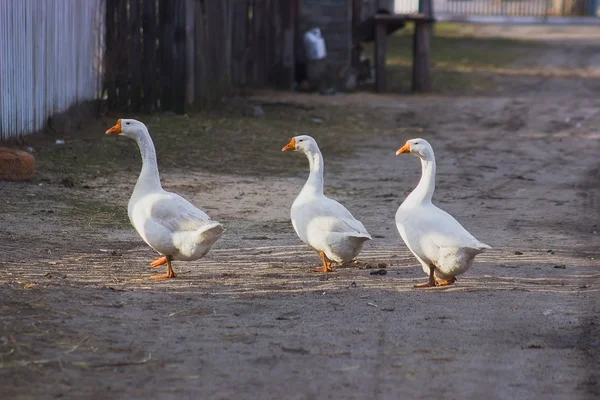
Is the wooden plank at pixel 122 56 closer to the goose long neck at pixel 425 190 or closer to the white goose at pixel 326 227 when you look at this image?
the white goose at pixel 326 227

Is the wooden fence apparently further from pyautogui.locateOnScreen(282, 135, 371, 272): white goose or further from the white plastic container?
pyautogui.locateOnScreen(282, 135, 371, 272): white goose

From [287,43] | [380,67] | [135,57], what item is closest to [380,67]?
[380,67]

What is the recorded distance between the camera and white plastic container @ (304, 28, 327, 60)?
19812 millimetres

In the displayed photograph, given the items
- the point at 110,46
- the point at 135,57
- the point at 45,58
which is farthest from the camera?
the point at 135,57

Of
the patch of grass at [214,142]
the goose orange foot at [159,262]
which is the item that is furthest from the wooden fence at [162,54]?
the goose orange foot at [159,262]

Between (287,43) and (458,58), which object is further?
(458,58)

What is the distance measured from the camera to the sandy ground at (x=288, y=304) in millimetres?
4793

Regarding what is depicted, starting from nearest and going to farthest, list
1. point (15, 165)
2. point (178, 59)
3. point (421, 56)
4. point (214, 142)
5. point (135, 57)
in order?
point (15, 165)
point (214, 142)
point (135, 57)
point (178, 59)
point (421, 56)

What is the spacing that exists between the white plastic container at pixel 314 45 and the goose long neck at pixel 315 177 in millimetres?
12125

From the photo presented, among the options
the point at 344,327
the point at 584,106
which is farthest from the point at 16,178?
the point at 584,106

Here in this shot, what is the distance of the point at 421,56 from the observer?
66.1 ft

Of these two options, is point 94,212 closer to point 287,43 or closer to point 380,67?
point 287,43

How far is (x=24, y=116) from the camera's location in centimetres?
1171

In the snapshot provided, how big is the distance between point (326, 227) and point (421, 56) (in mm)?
13583
